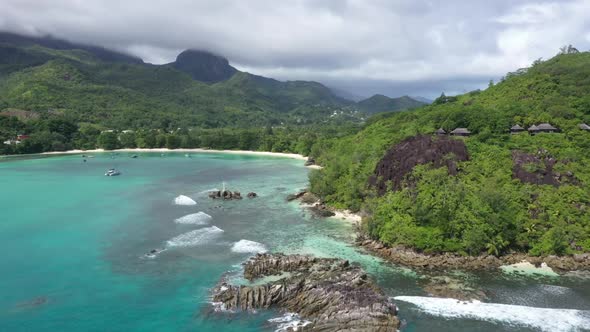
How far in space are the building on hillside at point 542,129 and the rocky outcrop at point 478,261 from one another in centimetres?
2135

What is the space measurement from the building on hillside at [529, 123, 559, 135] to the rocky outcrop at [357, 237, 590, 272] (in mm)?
21353

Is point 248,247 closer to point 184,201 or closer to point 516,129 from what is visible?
point 184,201

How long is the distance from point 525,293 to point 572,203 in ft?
50.1

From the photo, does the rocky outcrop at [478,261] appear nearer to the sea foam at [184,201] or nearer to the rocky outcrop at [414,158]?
the rocky outcrop at [414,158]

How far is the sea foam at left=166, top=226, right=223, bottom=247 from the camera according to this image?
4188 centimetres

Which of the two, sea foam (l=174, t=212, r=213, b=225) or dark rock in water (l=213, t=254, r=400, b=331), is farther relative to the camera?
sea foam (l=174, t=212, r=213, b=225)

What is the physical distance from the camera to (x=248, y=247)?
40.0 metres

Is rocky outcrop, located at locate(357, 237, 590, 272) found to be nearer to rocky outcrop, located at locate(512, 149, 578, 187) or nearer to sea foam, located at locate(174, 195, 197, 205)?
rocky outcrop, located at locate(512, 149, 578, 187)

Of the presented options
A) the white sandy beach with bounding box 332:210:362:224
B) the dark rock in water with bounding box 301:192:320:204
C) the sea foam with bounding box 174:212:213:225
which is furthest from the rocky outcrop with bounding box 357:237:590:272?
the sea foam with bounding box 174:212:213:225

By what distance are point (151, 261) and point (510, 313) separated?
3060cm

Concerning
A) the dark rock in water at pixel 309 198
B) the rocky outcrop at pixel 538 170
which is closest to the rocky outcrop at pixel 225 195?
the dark rock in water at pixel 309 198

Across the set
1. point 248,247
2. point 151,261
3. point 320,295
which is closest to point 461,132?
point 248,247

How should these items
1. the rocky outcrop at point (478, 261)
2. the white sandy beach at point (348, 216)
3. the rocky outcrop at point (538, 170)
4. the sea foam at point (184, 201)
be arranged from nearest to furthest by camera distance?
1. the rocky outcrop at point (478, 261)
2. the rocky outcrop at point (538, 170)
3. the white sandy beach at point (348, 216)
4. the sea foam at point (184, 201)

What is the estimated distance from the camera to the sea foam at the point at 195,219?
5016 centimetres
